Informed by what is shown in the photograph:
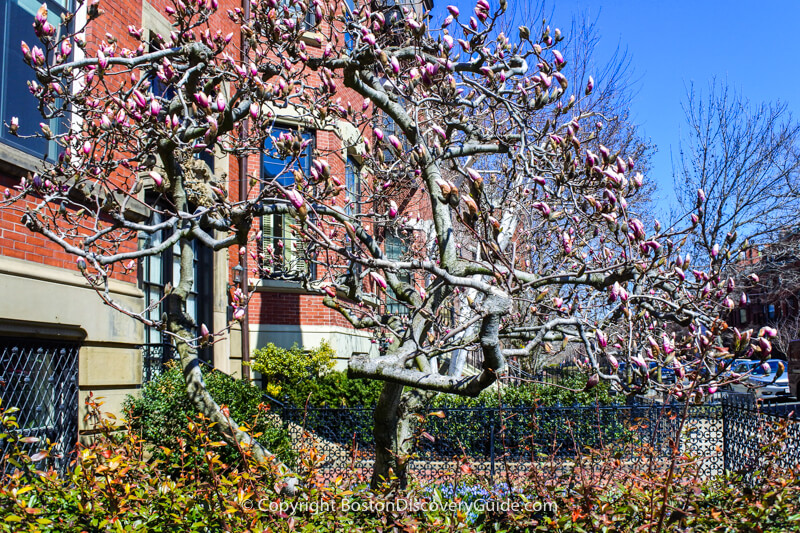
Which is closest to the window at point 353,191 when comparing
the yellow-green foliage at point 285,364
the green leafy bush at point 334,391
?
the yellow-green foliage at point 285,364

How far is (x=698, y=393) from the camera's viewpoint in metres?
3.60

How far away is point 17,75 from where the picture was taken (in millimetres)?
7395

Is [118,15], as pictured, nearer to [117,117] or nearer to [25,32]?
[25,32]

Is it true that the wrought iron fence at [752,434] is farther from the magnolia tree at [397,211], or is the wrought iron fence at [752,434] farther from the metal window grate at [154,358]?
the metal window grate at [154,358]

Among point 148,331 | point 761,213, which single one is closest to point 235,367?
point 148,331

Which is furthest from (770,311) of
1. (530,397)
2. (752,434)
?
(752,434)

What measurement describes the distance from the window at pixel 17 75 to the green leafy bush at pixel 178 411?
3291 millimetres

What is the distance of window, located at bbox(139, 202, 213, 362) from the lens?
35.4 feet

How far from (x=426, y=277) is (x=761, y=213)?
10180 millimetres

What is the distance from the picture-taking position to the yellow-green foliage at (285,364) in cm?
1355

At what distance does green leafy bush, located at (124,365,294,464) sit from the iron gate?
69cm

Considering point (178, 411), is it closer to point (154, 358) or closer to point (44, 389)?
point (44, 389)

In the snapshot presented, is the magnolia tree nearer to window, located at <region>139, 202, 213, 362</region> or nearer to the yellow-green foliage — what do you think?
window, located at <region>139, 202, 213, 362</region>

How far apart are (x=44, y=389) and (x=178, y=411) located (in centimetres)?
163
